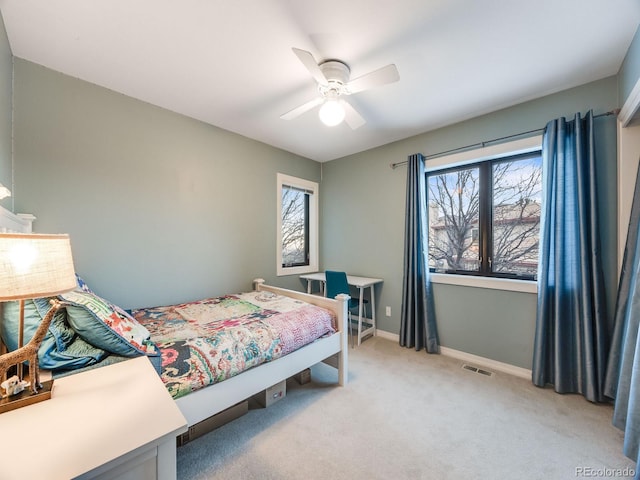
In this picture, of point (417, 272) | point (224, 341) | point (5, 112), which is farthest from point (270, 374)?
point (5, 112)

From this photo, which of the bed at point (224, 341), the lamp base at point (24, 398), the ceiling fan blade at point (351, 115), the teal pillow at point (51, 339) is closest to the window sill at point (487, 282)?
the bed at point (224, 341)

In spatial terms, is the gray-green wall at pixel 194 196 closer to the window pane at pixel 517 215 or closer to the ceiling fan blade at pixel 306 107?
the window pane at pixel 517 215

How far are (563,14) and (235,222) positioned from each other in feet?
9.99

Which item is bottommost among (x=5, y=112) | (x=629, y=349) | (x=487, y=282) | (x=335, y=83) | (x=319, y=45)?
(x=629, y=349)

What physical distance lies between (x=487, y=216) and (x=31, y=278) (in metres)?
3.27

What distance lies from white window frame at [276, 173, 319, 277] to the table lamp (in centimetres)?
259

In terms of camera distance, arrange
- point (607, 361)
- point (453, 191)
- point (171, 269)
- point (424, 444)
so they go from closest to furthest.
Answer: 1. point (424, 444)
2. point (607, 361)
3. point (171, 269)
4. point (453, 191)

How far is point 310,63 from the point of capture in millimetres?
1562

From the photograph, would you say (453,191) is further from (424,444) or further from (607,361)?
(424,444)

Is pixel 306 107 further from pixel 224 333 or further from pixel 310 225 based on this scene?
pixel 310 225

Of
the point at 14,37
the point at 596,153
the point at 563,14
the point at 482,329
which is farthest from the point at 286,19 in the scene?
the point at 482,329

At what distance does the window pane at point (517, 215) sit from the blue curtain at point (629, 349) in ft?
2.13

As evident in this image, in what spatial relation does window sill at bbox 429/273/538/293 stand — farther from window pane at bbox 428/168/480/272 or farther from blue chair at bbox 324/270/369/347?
blue chair at bbox 324/270/369/347

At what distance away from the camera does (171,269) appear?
2553 mm
